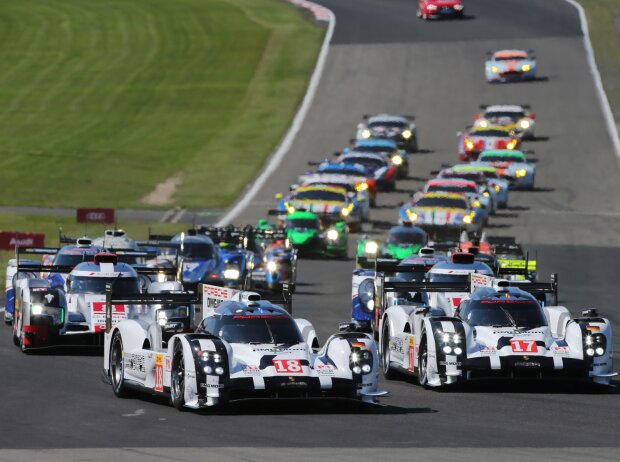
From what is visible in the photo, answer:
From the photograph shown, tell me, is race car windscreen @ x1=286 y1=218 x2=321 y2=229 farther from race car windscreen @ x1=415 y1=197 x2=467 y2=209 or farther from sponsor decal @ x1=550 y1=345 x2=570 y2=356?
sponsor decal @ x1=550 y1=345 x2=570 y2=356

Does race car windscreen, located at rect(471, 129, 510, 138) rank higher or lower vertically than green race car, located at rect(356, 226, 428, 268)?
higher

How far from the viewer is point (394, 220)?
63281 millimetres

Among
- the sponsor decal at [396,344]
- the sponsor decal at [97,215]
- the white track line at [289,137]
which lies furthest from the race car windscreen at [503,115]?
the sponsor decal at [396,344]

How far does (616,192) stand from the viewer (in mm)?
68125

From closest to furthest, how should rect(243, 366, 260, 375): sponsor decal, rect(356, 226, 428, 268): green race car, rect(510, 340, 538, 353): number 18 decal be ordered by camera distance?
rect(243, 366, 260, 375): sponsor decal
rect(510, 340, 538, 353): number 18 decal
rect(356, 226, 428, 268): green race car

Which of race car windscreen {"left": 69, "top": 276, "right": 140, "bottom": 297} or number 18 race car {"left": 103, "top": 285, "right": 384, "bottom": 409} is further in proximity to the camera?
race car windscreen {"left": 69, "top": 276, "right": 140, "bottom": 297}

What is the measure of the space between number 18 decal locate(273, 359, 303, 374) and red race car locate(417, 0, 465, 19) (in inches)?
3131

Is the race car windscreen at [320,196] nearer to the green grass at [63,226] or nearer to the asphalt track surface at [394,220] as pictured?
the asphalt track surface at [394,220]

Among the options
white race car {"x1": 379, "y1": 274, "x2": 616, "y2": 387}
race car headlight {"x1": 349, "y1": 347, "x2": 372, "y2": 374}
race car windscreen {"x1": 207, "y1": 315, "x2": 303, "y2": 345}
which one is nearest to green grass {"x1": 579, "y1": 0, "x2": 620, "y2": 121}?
white race car {"x1": 379, "y1": 274, "x2": 616, "y2": 387}

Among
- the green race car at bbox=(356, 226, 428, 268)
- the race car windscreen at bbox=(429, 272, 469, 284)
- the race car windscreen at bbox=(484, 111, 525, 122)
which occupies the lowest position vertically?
the race car windscreen at bbox=(429, 272, 469, 284)

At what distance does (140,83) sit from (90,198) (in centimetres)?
2605

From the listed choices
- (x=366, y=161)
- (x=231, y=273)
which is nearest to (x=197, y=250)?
(x=231, y=273)

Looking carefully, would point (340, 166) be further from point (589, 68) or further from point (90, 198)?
point (589, 68)

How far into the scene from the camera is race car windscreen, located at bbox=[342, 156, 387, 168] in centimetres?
6862
